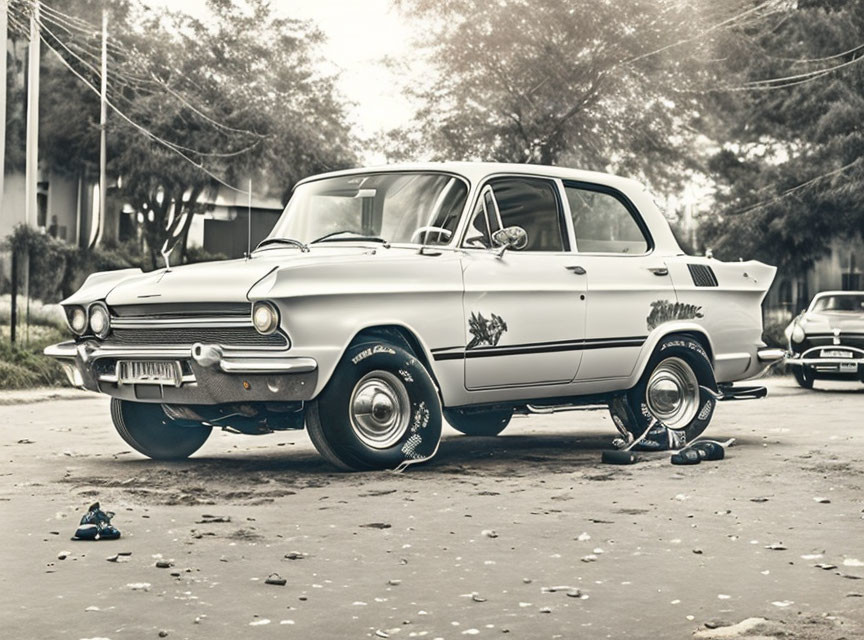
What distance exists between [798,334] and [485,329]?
38.0 feet

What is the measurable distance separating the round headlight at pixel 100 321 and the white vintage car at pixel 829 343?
12500mm

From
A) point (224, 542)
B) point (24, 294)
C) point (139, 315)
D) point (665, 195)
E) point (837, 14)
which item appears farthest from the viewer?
point (665, 195)

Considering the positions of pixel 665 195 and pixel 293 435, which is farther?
pixel 665 195

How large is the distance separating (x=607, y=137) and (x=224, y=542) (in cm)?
2616

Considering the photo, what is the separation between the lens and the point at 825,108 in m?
30.7

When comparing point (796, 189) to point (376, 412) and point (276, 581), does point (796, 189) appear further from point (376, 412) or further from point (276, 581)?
point (276, 581)

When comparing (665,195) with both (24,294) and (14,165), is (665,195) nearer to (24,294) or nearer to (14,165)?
(14,165)

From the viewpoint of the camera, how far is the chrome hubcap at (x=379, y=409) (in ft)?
28.8

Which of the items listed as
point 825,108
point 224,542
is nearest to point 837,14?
point 825,108

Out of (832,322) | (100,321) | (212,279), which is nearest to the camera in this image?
(212,279)

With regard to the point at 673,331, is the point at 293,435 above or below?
below

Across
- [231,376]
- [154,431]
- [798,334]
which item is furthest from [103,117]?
[231,376]

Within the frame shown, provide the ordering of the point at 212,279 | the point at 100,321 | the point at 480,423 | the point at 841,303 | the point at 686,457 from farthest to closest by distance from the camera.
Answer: the point at 841,303 → the point at 480,423 → the point at 686,457 → the point at 100,321 → the point at 212,279

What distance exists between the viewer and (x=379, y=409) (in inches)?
349
